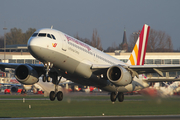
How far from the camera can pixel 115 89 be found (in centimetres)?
3581

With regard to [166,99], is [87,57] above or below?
above

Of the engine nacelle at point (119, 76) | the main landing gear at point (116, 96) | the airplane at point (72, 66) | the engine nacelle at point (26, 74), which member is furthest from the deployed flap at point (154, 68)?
the engine nacelle at point (26, 74)

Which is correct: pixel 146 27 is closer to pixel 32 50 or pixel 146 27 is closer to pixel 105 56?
pixel 105 56

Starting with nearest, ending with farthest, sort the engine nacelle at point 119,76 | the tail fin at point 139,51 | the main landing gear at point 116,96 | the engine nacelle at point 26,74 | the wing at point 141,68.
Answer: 1. the engine nacelle at point 119,76
2. the wing at point 141,68
3. the engine nacelle at point 26,74
4. the main landing gear at point 116,96
5. the tail fin at point 139,51

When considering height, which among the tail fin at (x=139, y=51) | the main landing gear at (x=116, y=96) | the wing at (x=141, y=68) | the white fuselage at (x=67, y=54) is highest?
the tail fin at (x=139, y=51)

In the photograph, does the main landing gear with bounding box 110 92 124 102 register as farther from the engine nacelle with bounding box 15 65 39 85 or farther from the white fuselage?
the engine nacelle with bounding box 15 65 39 85

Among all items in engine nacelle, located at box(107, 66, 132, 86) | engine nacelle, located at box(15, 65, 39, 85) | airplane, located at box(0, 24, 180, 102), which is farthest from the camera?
engine nacelle, located at box(15, 65, 39, 85)

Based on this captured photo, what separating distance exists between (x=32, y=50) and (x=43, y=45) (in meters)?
1.04

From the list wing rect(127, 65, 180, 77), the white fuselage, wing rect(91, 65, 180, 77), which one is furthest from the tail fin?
the white fuselage

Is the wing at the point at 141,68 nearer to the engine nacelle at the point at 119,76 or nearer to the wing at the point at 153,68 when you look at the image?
the wing at the point at 153,68

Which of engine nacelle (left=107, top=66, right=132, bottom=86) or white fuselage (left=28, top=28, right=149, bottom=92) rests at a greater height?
white fuselage (left=28, top=28, right=149, bottom=92)

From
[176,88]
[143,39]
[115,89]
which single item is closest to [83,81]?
[115,89]

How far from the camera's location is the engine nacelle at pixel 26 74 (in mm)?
32094

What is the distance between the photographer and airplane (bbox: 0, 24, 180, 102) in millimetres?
26942
